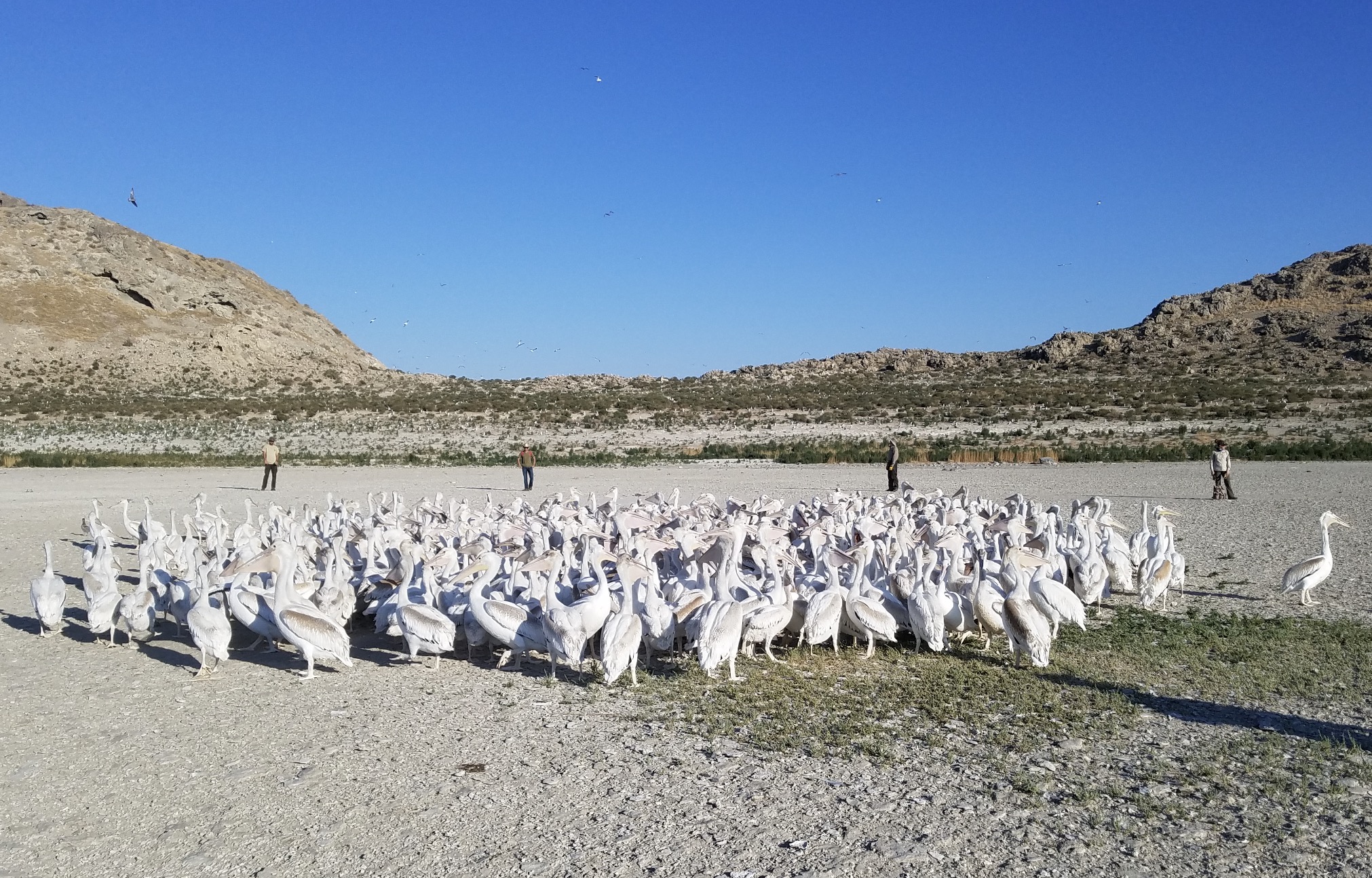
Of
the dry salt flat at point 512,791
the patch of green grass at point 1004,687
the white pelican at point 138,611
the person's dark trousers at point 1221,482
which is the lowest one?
the dry salt flat at point 512,791

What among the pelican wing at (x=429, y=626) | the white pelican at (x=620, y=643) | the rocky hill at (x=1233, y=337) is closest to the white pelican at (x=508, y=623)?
the pelican wing at (x=429, y=626)

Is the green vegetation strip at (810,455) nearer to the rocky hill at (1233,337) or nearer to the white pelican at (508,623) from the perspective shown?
the white pelican at (508,623)

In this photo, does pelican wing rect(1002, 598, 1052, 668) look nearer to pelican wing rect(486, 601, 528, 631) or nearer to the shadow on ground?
the shadow on ground

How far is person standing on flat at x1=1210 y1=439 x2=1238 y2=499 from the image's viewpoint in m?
19.6

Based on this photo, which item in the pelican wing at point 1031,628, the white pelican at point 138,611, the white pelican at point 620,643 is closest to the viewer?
the white pelican at point 620,643

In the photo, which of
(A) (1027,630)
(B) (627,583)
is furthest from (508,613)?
(A) (1027,630)

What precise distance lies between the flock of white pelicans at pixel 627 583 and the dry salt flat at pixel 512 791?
41 centimetres

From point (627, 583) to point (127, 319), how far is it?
76.4m

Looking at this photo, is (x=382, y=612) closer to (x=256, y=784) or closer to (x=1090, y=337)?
(x=256, y=784)

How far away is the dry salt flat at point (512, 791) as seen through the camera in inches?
191

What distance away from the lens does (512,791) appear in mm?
5723

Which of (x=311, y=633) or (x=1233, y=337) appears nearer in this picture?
(x=311, y=633)

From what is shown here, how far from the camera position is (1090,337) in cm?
8319

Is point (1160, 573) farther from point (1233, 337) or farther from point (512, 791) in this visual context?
point (1233, 337)
